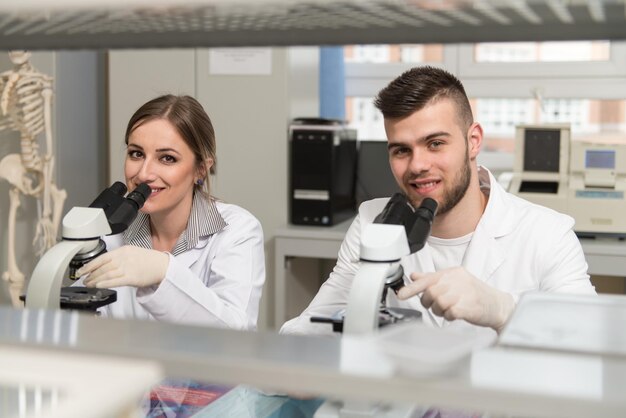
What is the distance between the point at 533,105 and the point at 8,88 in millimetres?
2439

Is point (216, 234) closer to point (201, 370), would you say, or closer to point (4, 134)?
point (201, 370)

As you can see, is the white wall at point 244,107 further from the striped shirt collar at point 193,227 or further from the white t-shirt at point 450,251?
the white t-shirt at point 450,251

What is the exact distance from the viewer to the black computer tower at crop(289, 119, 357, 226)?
347 centimetres

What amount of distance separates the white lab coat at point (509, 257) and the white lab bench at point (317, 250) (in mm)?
1139

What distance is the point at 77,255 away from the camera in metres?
1.31

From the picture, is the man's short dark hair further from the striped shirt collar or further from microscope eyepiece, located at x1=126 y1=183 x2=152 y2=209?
microscope eyepiece, located at x1=126 y1=183 x2=152 y2=209

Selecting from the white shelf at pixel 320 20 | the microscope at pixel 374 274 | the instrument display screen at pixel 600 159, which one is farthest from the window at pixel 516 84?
the white shelf at pixel 320 20

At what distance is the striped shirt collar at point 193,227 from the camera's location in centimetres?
214

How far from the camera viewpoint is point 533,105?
13.6ft

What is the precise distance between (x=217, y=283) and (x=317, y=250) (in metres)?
1.34

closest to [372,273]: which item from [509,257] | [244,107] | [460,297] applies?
[460,297]

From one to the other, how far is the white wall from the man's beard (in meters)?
1.54

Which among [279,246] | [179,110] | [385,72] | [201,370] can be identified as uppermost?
[385,72]

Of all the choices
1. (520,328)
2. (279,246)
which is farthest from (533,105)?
(520,328)
